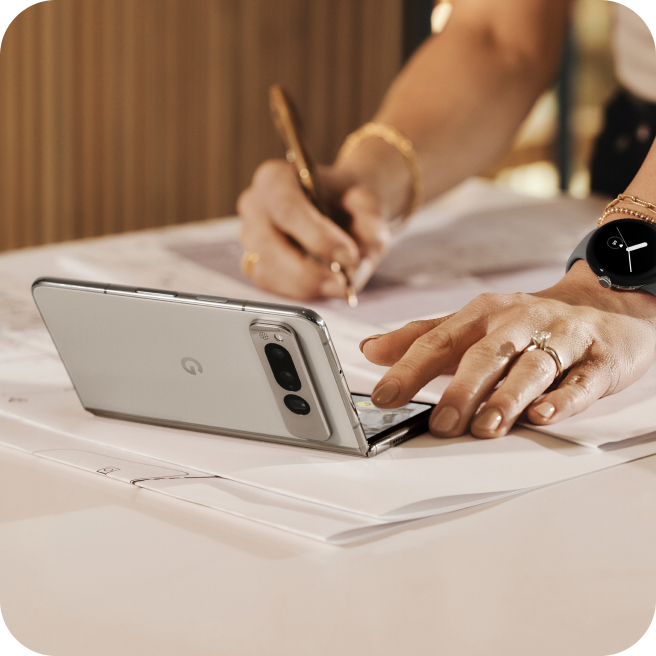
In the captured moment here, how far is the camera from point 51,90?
1.22m

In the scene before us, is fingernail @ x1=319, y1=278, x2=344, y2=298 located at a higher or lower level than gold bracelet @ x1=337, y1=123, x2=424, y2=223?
lower

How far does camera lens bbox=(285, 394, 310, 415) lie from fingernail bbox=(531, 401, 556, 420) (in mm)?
78

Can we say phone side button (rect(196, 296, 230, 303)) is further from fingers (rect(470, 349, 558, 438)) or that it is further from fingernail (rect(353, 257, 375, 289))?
fingernail (rect(353, 257, 375, 289))

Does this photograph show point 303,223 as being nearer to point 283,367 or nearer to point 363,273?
point 363,273

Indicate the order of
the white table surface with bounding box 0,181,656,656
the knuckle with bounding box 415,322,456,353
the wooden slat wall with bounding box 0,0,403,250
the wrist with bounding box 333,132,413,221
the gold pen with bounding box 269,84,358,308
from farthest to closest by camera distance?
the wooden slat wall with bounding box 0,0,403,250 → the wrist with bounding box 333,132,413,221 → the gold pen with bounding box 269,84,358,308 → the knuckle with bounding box 415,322,456,353 → the white table surface with bounding box 0,181,656,656

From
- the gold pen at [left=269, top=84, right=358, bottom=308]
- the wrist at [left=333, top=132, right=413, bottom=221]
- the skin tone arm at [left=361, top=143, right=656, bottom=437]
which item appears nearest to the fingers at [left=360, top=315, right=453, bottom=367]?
the skin tone arm at [left=361, top=143, right=656, bottom=437]

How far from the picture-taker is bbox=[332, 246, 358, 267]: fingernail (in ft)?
1.47

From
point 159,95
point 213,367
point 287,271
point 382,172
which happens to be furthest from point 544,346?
point 159,95

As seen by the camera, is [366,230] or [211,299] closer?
[211,299]

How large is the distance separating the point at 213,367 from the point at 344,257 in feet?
0.71

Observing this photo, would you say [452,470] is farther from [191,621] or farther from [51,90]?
[51,90]

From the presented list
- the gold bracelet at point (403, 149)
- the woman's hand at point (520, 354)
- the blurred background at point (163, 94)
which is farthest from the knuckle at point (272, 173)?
the blurred background at point (163, 94)

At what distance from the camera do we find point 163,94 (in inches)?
51.0

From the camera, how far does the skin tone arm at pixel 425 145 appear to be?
0.46 m
